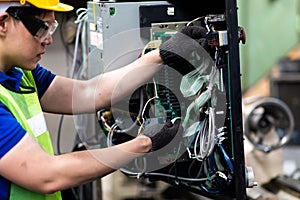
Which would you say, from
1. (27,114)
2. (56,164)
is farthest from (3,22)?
(56,164)

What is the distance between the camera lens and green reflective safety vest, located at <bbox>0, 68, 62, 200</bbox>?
7.38 ft

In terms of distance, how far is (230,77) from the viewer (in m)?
2.33

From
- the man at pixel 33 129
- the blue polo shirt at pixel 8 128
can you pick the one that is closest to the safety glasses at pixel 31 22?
the man at pixel 33 129

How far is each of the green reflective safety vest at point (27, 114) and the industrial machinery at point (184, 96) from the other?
0.40 meters

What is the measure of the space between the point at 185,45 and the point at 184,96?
25 cm

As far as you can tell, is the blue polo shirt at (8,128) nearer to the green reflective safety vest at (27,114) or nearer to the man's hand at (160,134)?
the green reflective safety vest at (27,114)

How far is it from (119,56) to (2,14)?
0.67 m

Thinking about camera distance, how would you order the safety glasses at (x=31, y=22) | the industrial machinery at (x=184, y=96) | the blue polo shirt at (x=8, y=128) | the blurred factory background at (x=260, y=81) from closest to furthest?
the blue polo shirt at (x=8, y=128)
the safety glasses at (x=31, y=22)
the industrial machinery at (x=184, y=96)
the blurred factory background at (x=260, y=81)

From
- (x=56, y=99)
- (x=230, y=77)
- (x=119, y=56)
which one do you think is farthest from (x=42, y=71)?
(x=230, y=77)

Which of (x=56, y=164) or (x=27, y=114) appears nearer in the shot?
(x=56, y=164)

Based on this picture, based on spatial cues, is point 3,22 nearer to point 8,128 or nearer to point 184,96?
point 8,128

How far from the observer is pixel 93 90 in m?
2.75

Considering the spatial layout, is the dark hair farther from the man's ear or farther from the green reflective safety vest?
the green reflective safety vest

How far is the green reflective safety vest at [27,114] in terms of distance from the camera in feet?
7.38
